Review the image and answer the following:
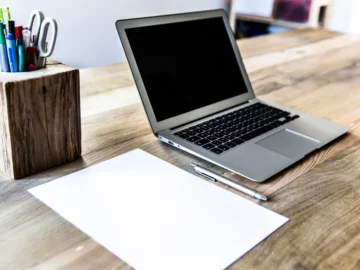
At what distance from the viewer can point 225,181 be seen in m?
0.74

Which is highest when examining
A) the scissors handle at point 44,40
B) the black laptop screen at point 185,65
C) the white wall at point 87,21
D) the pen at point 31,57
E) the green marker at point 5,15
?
the green marker at point 5,15

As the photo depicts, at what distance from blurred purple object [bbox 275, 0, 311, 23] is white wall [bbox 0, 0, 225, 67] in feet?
2.46

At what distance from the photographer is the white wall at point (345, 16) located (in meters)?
2.77

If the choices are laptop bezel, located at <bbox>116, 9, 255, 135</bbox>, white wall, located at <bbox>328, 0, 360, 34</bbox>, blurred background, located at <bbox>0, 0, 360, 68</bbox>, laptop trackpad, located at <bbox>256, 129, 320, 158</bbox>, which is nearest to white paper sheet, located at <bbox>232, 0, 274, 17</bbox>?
blurred background, located at <bbox>0, 0, 360, 68</bbox>

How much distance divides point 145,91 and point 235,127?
210mm

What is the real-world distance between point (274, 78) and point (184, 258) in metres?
0.91

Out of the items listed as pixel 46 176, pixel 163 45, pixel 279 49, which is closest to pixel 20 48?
pixel 46 176

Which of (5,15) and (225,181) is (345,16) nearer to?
(225,181)

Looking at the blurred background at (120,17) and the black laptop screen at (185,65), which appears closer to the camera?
the black laptop screen at (185,65)

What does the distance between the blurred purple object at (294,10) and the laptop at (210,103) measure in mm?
1885

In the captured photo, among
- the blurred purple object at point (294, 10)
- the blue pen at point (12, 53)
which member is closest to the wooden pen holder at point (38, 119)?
the blue pen at point (12, 53)

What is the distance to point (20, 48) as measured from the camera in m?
0.69

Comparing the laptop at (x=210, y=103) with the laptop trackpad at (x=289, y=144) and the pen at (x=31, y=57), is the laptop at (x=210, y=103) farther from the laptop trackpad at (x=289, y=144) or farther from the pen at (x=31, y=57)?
the pen at (x=31, y=57)

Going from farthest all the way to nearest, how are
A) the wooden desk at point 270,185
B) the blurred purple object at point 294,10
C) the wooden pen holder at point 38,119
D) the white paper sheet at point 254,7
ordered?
the white paper sheet at point 254,7
the blurred purple object at point 294,10
the wooden pen holder at point 38,119
the wooden desk at point 270,185
